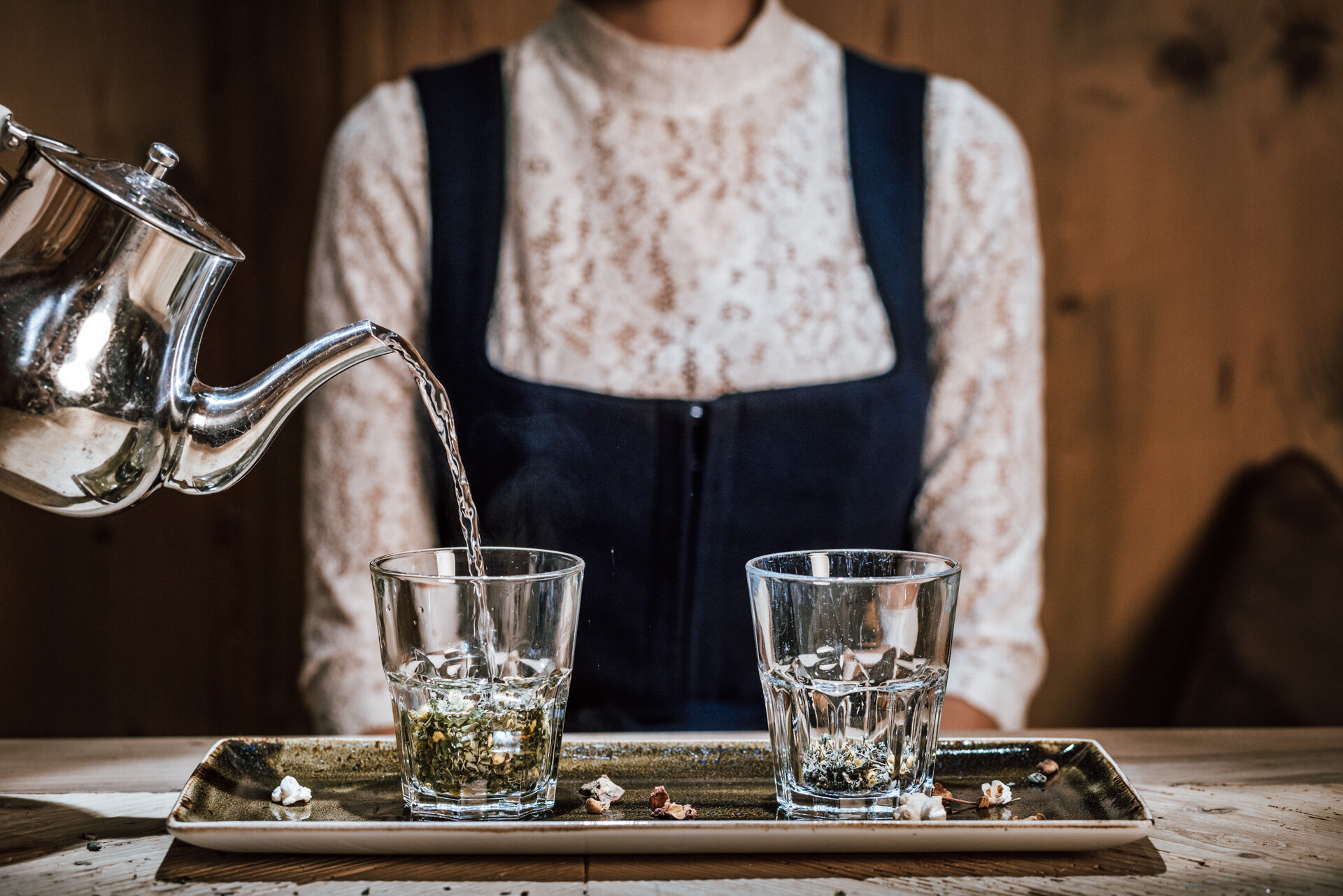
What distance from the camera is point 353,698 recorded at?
906 millimetres

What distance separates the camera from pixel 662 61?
977 mm

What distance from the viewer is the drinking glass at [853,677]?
53 cm

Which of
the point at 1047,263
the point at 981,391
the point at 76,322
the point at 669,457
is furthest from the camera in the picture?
the point at 1047,263

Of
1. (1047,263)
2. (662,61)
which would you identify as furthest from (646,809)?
(1047,263)

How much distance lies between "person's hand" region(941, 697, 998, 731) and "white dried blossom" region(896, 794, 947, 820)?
40 cm

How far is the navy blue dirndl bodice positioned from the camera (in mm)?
902

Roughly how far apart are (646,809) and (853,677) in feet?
0.39

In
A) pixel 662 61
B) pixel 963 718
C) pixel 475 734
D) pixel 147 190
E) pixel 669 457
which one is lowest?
pixel 963 718

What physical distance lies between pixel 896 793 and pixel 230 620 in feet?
2.27

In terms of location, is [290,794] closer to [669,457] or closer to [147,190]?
[147,190]

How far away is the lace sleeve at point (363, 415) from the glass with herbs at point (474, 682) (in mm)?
409

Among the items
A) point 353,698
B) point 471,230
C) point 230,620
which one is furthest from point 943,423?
point 230,620

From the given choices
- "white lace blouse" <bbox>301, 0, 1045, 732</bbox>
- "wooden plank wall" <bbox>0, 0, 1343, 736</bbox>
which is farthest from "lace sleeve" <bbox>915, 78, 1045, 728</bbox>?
"wooden plank wall" <bbox>0, 0, 1343, 736</bbox>

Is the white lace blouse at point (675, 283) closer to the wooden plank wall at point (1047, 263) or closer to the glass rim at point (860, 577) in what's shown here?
the wooden plank wall at point (1047, 263)
